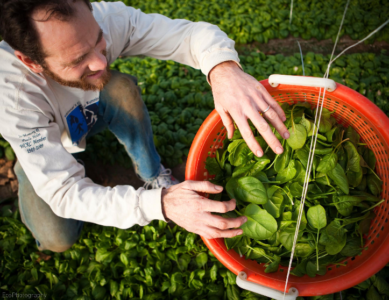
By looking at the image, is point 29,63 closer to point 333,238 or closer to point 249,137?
point 249,137

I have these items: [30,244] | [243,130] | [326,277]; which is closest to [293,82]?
[243,130]

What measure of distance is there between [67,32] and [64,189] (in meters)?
0.54

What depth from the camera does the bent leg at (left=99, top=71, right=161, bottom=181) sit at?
56.9 inches

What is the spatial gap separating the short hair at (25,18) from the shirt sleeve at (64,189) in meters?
0.18

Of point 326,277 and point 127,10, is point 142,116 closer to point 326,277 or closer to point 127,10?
point 127,10

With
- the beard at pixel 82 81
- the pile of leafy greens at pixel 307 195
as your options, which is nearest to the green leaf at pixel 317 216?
the pile of leafy greens at pixel 307 195

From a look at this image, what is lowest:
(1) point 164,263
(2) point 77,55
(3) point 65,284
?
(3) point 65,284

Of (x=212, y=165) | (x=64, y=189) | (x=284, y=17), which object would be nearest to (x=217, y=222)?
(x=212, y=165)

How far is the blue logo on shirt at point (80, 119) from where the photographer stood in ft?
4.29

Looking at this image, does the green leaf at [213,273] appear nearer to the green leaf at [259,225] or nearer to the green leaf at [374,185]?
the green leaf at [259,225]

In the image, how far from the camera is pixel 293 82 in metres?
0.99

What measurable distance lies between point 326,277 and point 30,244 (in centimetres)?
151

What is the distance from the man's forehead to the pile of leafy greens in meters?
0.64

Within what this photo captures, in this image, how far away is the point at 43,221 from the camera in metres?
1.42
